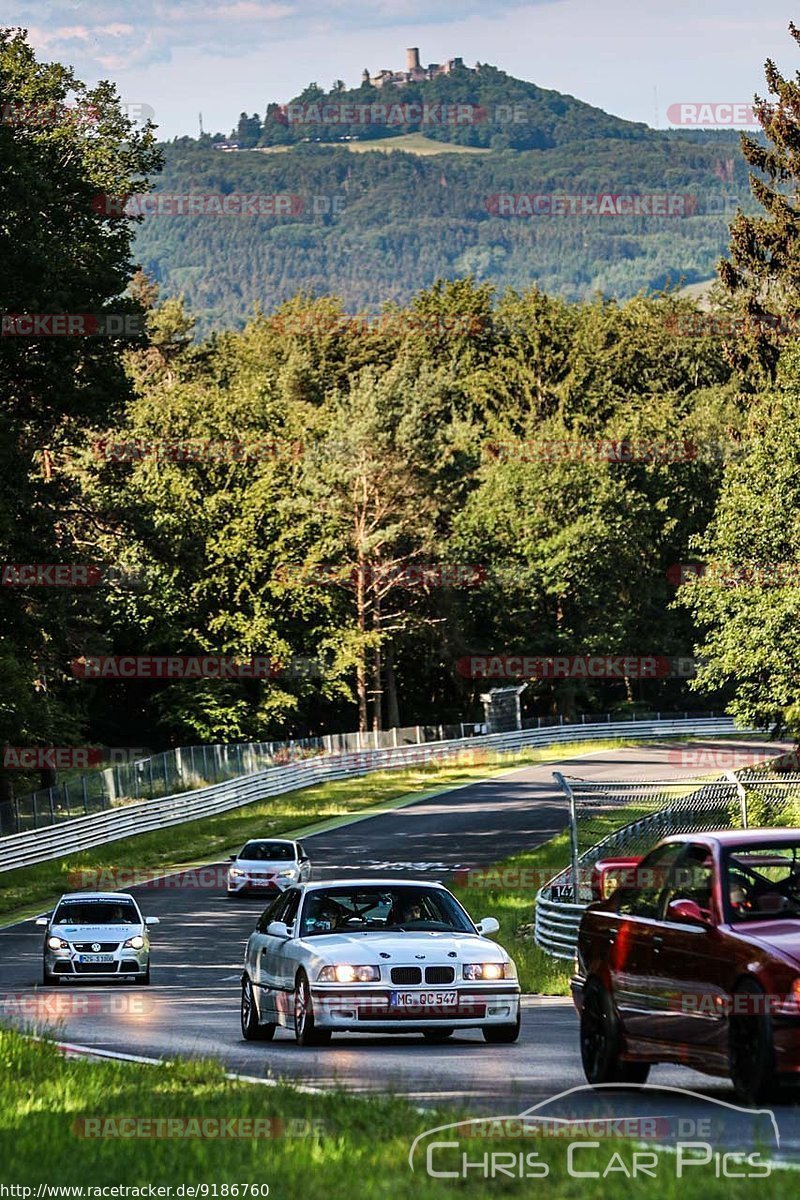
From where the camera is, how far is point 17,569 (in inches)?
1602

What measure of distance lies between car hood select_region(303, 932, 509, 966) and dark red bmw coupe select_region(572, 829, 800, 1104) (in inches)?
121

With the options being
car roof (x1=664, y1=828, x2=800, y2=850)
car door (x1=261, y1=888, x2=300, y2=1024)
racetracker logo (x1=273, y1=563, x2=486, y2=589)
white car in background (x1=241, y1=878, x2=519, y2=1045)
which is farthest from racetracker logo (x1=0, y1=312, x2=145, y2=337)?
racetracker logo (x1=273, y1=563, x2=486, y2=589)

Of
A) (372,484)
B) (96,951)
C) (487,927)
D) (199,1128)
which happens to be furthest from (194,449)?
(199,1128)

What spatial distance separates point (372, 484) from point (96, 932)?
186 ft

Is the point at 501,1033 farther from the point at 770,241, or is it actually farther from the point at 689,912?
the point at 770,241

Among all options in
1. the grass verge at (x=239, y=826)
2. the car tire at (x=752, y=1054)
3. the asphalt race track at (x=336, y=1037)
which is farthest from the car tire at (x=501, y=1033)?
the grass verge at (x=239, y=826)

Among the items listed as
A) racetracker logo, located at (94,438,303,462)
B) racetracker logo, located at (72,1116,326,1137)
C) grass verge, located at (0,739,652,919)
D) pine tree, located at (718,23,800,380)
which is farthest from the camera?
racetracker logo, located at (94,438,303,462)

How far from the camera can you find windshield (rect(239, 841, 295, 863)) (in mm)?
39375

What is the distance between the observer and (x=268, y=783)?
202 ft

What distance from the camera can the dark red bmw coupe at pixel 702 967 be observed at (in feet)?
32.7

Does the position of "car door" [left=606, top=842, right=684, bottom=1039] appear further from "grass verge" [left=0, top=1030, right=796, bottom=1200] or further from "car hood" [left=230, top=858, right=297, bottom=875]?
"car hood" [left=230, top=858, right=297, bottom=875]

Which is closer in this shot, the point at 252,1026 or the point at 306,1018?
the point at 306,1018

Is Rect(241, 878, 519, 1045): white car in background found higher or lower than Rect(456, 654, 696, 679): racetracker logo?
higher

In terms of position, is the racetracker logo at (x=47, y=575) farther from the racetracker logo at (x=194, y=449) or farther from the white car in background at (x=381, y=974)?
the racetracker logo at (x=194, y=449)
